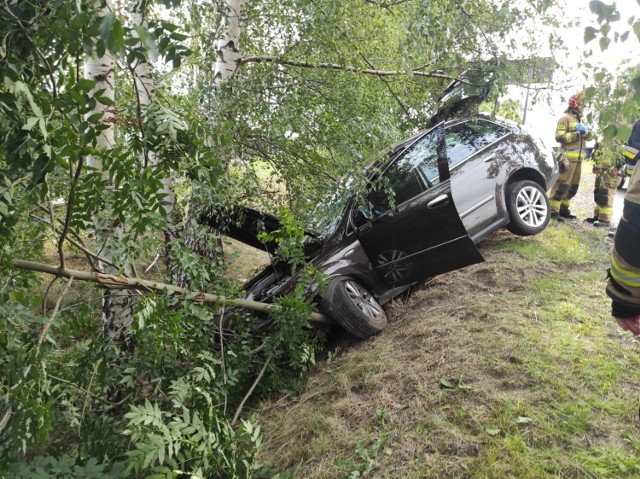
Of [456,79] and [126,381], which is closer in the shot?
[126,381]

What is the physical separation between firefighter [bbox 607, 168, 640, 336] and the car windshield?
120 inches

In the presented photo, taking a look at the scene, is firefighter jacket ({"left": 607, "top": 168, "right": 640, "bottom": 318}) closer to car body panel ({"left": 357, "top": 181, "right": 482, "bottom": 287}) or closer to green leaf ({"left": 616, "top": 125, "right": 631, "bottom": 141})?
green leaf ({"left": 616, "top": 125, "right": 631, "bottom": 141})

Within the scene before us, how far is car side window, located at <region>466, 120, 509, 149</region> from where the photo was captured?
18.5 ft

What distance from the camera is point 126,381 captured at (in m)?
3.32

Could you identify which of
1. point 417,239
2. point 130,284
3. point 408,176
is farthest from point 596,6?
point 408,176

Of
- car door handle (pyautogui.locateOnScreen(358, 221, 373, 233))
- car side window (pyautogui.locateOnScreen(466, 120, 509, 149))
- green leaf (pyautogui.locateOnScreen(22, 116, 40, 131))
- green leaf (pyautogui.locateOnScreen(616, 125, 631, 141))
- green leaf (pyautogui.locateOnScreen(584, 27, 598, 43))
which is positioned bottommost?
car door handle (pyautogui.locateOnScreen(358, 221, 373, 233))

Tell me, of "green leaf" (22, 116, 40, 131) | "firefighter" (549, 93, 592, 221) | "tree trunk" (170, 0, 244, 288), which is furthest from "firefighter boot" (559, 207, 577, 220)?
"green leaf" (22, 116, 40, 131)

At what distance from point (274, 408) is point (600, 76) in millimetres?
3389

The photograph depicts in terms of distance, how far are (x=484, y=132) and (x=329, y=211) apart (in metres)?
2.21

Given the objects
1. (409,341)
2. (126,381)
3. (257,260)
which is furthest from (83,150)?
(257,260)

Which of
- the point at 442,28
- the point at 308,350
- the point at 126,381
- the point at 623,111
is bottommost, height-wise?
the point at 308,350

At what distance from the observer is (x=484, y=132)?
5758 mm

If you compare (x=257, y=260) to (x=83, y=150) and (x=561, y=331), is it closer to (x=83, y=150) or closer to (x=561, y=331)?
(x=561, y=331)

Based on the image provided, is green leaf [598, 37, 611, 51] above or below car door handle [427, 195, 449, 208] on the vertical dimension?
above
